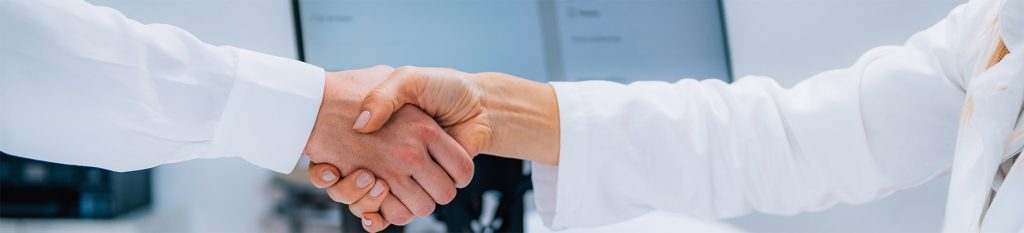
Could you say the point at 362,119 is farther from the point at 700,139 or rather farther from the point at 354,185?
the point at 700,139

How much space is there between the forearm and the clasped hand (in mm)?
15

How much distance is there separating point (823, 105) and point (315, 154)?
555mm

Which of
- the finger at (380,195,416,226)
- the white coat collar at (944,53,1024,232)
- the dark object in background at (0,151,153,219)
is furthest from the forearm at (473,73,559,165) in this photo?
the dark object in background at (0,151,153,219)

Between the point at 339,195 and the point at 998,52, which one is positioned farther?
the point at 339,195

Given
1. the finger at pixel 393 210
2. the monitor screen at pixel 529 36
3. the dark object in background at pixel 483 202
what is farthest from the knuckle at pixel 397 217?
the monitor screen at pixel 529 36

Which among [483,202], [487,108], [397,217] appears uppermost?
[487,108]

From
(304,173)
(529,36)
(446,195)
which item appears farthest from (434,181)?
(529,36)

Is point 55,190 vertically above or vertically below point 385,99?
below

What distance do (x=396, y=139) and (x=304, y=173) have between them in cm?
47

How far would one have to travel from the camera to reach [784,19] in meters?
1.27

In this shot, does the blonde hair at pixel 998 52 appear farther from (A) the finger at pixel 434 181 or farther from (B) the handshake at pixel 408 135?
(A) the finger at pixel 434 181

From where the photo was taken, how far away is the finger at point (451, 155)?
0.80m

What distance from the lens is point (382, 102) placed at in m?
0.75

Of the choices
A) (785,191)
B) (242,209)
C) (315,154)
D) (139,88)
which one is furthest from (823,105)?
(242,209)
